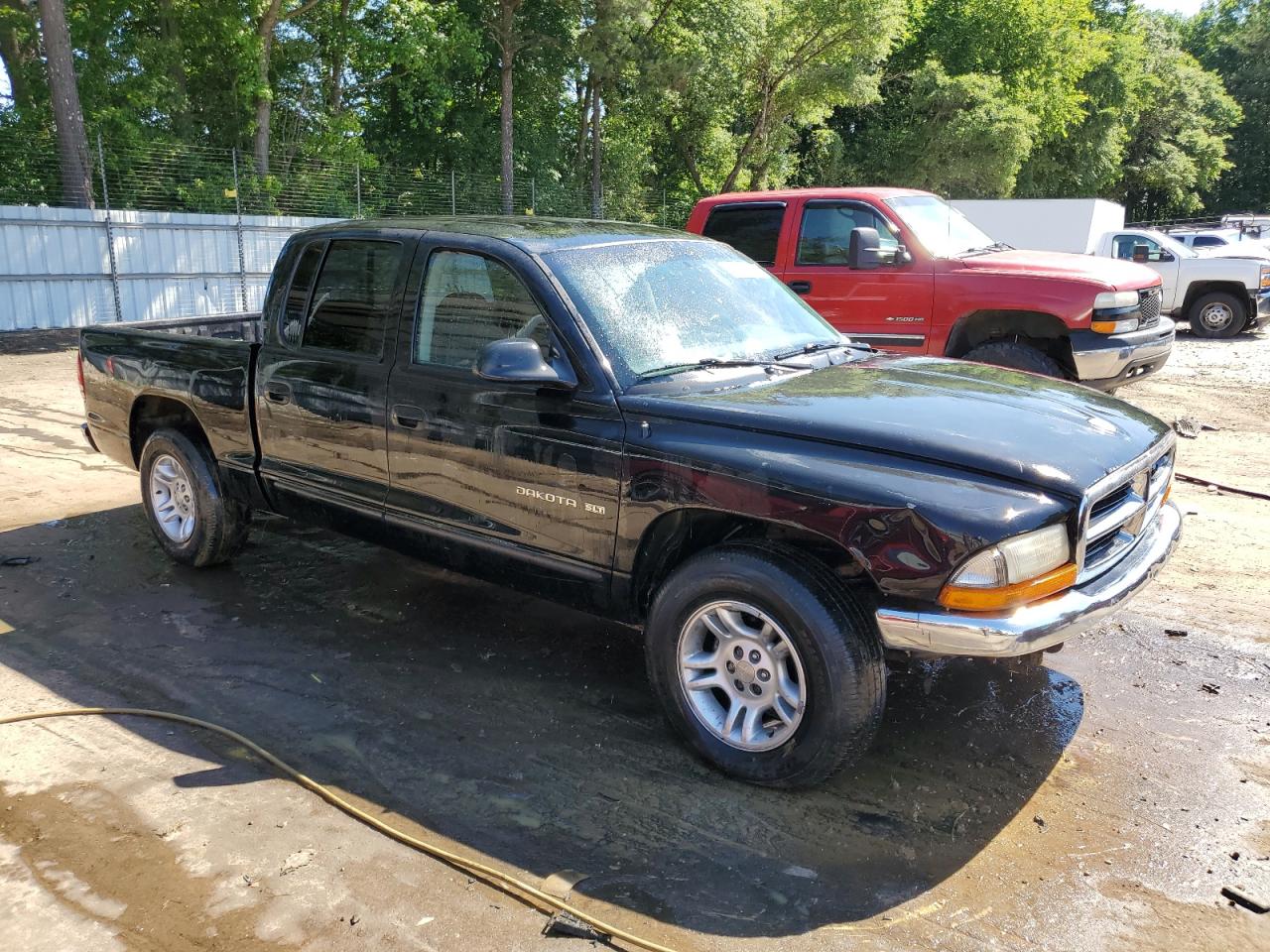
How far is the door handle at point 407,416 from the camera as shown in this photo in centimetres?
422

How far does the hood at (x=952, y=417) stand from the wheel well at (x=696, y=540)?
326 millimetres

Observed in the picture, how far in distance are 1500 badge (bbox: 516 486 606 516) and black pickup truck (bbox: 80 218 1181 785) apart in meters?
0.01

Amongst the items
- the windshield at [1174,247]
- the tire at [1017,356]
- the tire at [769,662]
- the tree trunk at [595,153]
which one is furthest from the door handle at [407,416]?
the tree trunk at [595,153]

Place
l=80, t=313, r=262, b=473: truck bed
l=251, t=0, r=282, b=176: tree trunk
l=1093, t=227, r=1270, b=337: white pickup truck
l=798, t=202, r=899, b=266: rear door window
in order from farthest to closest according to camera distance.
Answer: l=251, t=0, r=282, b=176: tree trunk, l=1093, t=227, r=1270, b=337: white pickup truck, l=798, t=202, r=899, b=266: rear door window, l=80, t=313, r=262, b=473: truck bed

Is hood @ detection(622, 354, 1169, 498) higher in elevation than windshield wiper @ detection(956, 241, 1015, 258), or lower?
lower

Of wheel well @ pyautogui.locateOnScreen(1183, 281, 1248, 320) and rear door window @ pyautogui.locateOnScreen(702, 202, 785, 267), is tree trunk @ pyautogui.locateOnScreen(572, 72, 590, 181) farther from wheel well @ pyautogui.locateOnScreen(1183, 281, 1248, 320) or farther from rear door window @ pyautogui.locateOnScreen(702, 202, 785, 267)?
rear door window @ pyautogui.locateOnScreen(702, 202, 785, 267)

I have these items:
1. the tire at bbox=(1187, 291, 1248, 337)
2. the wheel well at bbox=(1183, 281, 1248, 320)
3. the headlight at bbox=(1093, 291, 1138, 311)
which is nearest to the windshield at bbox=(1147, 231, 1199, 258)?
the wheel well at bbox=(1183, 281, 1248, 320)

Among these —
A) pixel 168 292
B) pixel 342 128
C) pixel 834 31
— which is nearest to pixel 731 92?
pixel 834 31

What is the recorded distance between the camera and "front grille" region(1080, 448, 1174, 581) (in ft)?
10.7

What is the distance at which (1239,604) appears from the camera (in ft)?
16.4

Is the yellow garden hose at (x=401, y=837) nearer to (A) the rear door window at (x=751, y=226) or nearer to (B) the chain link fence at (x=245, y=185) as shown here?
(A) the rear door window at (x=751, y=226)

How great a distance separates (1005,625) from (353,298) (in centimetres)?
316

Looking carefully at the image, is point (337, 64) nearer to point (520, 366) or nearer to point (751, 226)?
point (751, 226)

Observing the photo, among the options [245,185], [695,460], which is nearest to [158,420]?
[695,460]
